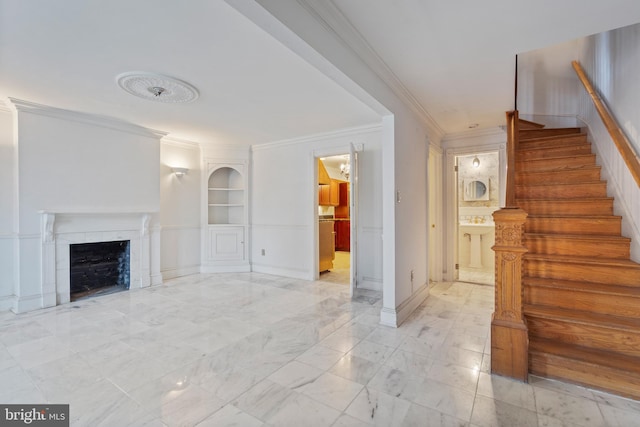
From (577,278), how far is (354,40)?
2682 millimetres

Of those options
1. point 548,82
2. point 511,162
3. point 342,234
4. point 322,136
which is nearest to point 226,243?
point 322,136

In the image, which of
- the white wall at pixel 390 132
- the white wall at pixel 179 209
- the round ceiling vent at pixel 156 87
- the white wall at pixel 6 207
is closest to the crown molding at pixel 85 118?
the white wall at pixel 6 207

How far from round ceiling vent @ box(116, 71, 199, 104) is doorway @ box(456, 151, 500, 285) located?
4.75m

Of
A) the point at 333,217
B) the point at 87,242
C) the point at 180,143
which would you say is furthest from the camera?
the point at 333,217

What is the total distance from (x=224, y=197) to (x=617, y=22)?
578 centimetres

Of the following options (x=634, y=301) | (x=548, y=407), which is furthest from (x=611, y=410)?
(x=634, y=301)

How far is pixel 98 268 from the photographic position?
4336mm

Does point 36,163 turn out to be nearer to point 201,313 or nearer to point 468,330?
point 201,313

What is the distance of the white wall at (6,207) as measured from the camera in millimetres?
3502

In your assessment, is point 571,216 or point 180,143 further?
point 180,143

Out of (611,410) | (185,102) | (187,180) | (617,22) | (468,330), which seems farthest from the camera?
(187,180)

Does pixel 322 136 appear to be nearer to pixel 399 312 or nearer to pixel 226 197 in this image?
pixel 226 197

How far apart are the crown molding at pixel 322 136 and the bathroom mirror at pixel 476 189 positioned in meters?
2.82

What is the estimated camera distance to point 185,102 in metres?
3.38
